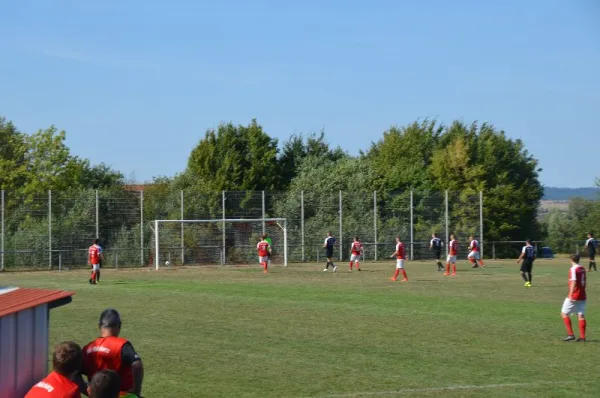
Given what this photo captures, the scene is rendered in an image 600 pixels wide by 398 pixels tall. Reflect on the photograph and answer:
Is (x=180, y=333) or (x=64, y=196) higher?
(x=64, y=196)

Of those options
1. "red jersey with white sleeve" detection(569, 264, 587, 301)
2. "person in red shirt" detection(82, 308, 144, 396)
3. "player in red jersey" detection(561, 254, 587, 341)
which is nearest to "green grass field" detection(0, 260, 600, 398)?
"player in red jersey" detection(561, 254, 587, 341)

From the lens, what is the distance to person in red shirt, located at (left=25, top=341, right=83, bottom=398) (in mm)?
6547

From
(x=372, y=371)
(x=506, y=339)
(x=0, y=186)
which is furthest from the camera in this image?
(x=0, y=186)

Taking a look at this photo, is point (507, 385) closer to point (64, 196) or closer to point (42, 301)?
point (42, 301)

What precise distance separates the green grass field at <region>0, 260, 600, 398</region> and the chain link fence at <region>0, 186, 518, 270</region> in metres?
12.1

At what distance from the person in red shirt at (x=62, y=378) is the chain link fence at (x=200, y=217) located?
37.6m

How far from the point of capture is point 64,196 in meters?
45.6

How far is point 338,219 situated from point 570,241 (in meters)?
19.8

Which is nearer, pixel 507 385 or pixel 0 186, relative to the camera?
pixel 507 385

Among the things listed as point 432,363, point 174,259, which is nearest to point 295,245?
point 174,259

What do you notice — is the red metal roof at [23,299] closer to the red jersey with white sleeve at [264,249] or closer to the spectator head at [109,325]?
the spectator head at [109,325]

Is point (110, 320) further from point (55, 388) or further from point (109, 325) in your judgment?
point (55, 388)

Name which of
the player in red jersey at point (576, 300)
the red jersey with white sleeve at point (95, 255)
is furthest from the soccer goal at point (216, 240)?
the player in red jersey at point (576, 300)

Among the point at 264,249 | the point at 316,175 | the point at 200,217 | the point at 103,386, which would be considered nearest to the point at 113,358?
the point at 103,386
